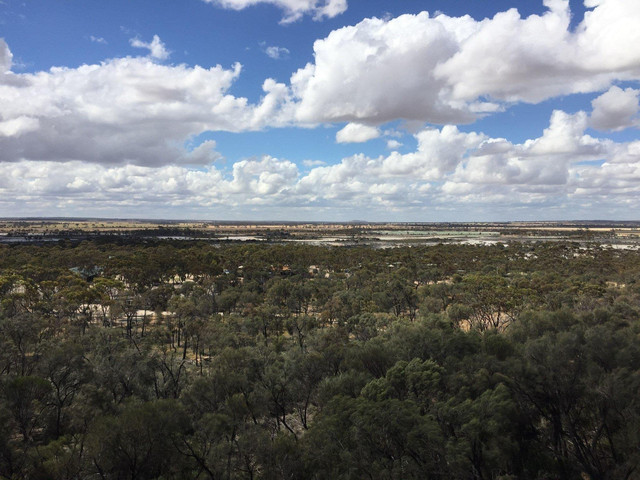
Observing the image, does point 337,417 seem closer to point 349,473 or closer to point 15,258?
point 349,473

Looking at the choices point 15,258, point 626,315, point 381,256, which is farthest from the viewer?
point 381,256

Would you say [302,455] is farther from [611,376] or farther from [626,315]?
[626,315]

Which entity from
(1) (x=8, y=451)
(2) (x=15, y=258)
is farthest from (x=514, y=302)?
(2) (x=15, y=258)

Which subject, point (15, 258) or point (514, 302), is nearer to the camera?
point (514, 302)

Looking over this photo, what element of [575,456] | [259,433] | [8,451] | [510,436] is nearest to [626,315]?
[575,456]

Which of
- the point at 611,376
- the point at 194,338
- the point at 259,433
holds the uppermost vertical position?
the point at 611,376

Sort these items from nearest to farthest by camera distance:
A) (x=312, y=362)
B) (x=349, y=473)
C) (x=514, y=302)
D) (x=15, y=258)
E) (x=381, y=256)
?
1. (x=349, y=473)
2. (x=312, y=362)
3. (x=514, y=302)
4. (x=15, y=258)
5. (x=381, y=256)

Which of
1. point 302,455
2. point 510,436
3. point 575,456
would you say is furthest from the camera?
point 575,456

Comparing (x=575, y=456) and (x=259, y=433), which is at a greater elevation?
(x=259, y=433)

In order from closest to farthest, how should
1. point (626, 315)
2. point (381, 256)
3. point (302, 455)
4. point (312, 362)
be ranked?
point (302, 455) → point (312, 362) → point (626, 315) → point (381, 256)
